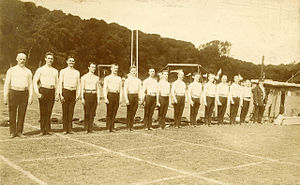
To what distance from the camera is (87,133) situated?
845 centimetres

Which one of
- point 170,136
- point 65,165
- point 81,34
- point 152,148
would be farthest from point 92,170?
point 81,34

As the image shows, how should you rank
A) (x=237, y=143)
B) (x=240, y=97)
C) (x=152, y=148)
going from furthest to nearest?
1. (x=240, y=97)
2. (x=237, y=143)
3. (x=152, y=148)

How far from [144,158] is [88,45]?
38.9 metres

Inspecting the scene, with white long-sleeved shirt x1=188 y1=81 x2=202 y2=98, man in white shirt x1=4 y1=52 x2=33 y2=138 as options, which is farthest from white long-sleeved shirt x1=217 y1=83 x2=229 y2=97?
man in white shirt x1=4 y1=52 x2=33 y2=138

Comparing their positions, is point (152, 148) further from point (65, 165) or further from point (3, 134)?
point (3, 134)

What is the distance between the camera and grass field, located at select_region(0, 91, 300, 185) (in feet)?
16.0

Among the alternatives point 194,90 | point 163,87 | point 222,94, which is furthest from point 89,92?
point 222,94

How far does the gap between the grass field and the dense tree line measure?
2.79 m

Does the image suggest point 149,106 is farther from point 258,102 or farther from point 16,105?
point 258,102

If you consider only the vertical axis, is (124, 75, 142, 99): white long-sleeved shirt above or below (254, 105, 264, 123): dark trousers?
above

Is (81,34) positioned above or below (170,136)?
above

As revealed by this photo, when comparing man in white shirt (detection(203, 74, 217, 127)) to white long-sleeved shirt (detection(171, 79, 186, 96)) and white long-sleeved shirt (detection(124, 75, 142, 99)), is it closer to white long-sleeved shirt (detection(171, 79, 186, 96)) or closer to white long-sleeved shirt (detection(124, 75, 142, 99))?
white long-sleeved shirt (detection(171, 79, 186, 96))

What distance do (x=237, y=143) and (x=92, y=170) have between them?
4.36 metres

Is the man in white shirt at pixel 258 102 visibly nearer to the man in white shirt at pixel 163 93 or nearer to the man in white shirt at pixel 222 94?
the man in white shirt at pixel 222 94
